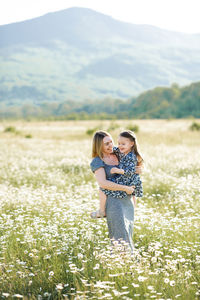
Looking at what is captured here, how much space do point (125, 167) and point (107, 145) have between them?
350mm

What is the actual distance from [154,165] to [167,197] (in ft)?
13.5

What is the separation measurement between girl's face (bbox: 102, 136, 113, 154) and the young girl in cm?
10

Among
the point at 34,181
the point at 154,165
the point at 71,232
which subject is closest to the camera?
the point at 71,232

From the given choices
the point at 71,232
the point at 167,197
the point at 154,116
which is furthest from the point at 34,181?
the point at 154,116

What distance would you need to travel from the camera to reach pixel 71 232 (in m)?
5.45

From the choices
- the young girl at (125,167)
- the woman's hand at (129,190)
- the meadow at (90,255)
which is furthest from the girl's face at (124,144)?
the meadow at (90,255)

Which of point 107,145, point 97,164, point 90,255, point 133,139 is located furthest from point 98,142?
point 90,255

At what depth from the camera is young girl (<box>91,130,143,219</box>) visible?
4527 mm

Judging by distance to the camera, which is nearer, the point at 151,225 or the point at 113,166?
the point at 113,166

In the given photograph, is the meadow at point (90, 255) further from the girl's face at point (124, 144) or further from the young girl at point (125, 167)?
the girl's face at point (124, 144)

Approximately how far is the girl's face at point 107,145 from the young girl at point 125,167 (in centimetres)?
10

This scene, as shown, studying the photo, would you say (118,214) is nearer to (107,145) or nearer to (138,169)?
(138,169)

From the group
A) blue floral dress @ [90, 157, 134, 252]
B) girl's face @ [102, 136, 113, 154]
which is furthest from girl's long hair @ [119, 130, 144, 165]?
blue floral dress @ [90, 157, 134, 252]

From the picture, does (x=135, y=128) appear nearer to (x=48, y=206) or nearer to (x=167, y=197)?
(x=167, y=197)
